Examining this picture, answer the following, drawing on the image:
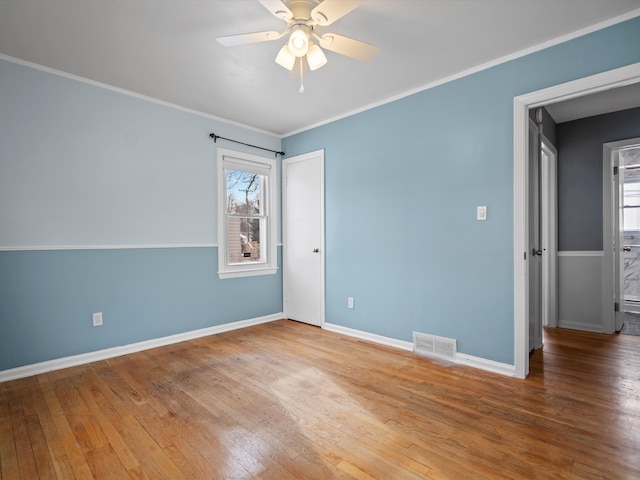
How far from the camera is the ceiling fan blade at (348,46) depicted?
2.01 metres

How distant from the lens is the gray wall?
3.94 metres

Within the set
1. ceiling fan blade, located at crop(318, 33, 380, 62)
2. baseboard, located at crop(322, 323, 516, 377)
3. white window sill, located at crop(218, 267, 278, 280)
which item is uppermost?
ceiling fan blade, located at crop(318, 33, 380, 62)

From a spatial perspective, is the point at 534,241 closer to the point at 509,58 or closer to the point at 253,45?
the point at 509,58

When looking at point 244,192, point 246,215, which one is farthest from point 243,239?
point 244,192

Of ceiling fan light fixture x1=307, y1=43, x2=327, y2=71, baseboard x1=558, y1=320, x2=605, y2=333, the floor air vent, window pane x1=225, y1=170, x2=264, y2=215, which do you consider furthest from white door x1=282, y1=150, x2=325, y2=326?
baseboard x1=558, y1=320, x2=605, y2=333

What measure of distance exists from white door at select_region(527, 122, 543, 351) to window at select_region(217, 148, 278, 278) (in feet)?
10.0

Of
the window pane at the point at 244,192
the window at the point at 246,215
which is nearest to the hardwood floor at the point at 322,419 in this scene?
the window at the point at 246,215

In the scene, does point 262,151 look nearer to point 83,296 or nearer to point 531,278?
point 83,296

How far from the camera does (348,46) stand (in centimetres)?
208

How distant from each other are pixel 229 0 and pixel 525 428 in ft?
10.3

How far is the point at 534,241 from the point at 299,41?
2.80 meters

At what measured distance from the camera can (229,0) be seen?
6.67ft

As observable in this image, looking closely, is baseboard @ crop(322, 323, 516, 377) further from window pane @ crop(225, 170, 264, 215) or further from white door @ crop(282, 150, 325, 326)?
window pane @ crop(225, 170, 264, 215)

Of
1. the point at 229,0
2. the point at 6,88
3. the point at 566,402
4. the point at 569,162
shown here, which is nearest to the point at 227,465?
the point at 566,402
